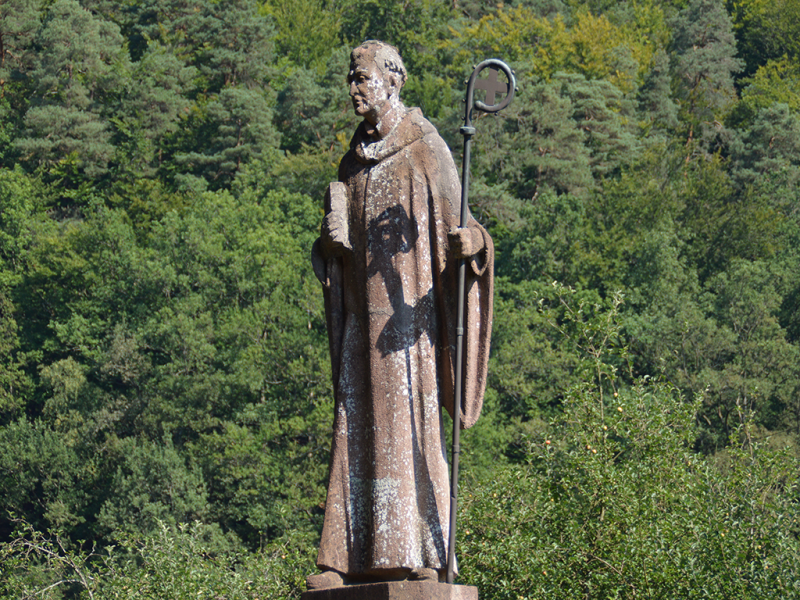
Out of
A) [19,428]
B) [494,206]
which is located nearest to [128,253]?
[19,428]

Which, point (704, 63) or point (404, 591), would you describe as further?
point (704, 63)

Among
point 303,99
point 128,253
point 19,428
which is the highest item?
point 303,99

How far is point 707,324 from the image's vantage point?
135 ft

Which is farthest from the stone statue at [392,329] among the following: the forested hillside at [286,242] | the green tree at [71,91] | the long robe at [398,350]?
the green tree at [71,91]

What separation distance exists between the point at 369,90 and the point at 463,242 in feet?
3.85

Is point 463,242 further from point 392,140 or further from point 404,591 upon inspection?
point 404,591

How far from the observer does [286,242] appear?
4372 centimetres

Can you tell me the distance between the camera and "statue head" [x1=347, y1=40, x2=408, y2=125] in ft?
25.5

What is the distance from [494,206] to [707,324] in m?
8.74

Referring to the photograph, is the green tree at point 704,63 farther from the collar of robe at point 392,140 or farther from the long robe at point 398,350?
the long robe at point 398,350

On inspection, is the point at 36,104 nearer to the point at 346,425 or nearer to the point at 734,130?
the point at 734,130

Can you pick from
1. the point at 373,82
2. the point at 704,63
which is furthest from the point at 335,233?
the point at 704,63

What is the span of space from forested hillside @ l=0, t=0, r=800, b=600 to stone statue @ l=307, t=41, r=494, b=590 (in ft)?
27.3

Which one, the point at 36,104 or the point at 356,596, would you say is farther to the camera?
the point at 36,104
